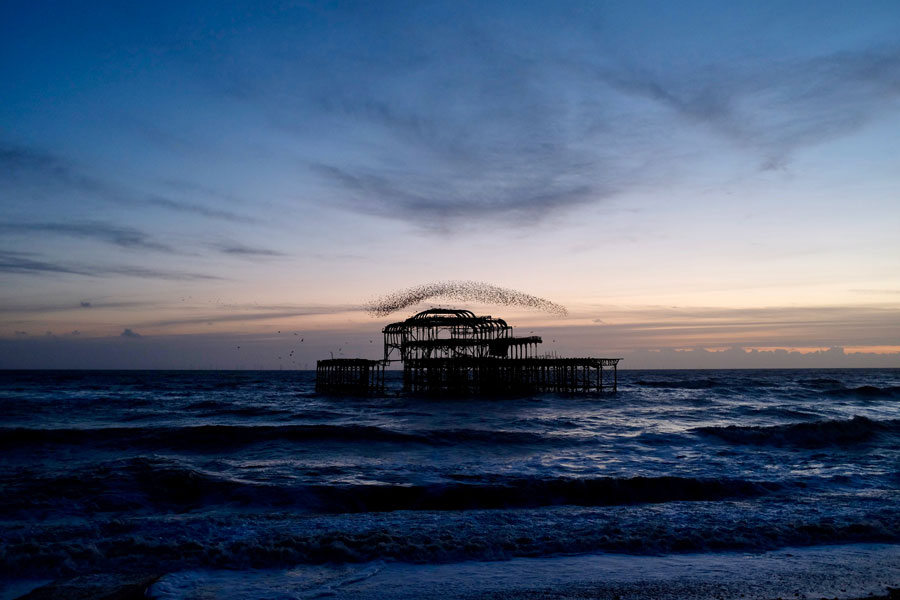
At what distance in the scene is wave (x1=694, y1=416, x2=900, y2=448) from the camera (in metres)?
21.1

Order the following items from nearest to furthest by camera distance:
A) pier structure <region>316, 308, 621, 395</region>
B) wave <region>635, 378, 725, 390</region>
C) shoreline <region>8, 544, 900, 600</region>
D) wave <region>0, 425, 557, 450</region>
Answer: shoreline <region>8, 544, 900, 600</region> < wave <region>0, 425, 557, 450</region> < pier structure <region>316, 308, 621, 395</region> < wave <region>635, 378, 725, 390</region>

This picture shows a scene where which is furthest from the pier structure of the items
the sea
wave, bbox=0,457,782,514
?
wave, bbox=0,457,782,514

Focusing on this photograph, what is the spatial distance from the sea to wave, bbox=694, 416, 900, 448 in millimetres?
137

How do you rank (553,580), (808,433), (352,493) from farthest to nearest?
1. (808,433)
2. (352,493)
3. (553,580)

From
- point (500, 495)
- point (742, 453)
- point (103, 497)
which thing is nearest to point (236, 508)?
point (103, 497)

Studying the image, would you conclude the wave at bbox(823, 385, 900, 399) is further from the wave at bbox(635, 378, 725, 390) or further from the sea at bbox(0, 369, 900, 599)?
the sea at bbox(0, 369, 900, 599)

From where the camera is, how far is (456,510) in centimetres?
1094

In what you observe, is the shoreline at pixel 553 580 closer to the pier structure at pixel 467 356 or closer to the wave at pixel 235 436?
the wave at pixel 235 436

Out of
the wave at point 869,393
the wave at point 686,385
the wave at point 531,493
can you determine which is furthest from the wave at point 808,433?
the wave at point 686,385

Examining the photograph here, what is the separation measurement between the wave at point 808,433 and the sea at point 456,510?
0.14 metres

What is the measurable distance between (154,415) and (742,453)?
28.7m

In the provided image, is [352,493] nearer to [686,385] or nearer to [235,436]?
[235,436]

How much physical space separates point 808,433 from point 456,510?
18.0 m

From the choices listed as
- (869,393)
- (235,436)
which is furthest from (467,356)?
(869,393)
